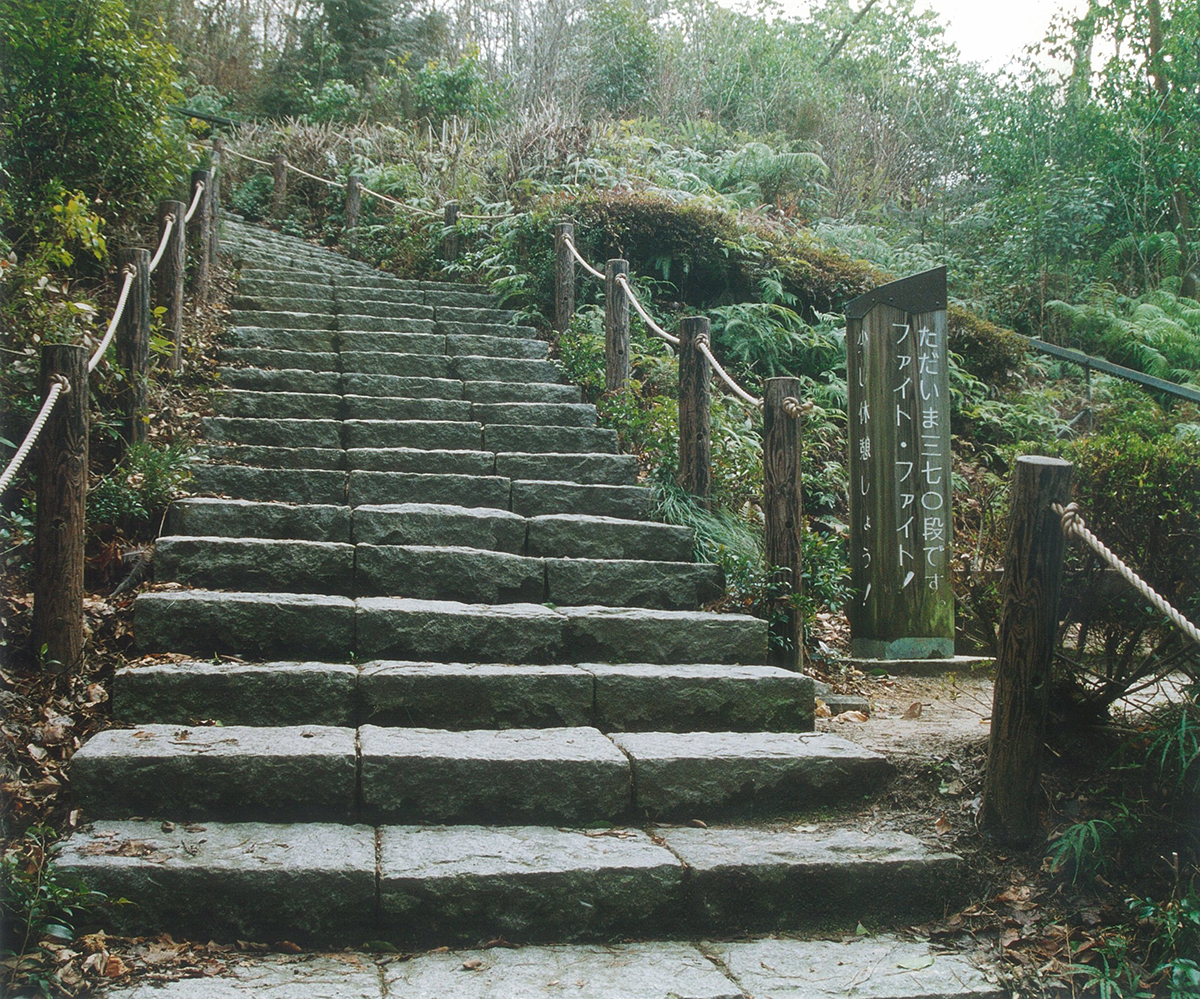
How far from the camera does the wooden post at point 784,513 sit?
381 cm

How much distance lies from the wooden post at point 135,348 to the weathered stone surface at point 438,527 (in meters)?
1.41

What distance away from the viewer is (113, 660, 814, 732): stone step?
2.92 meters

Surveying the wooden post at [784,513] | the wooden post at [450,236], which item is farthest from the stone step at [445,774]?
the wooden post at [450,236]

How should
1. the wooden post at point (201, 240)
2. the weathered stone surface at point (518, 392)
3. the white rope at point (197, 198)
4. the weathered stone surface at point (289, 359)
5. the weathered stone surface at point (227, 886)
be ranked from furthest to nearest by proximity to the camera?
the white rope at point (197, 198) → the wooden post at point (201, 240) → the weathered stone surface at point (289, 359) → the weathered stone surface at point (518, 392) → the weathered stone surface at point (227, 886)

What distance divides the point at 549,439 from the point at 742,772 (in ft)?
9.63

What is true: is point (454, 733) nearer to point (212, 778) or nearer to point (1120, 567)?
point (212, 778)

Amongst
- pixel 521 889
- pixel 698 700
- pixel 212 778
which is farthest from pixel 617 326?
pixel 521 889

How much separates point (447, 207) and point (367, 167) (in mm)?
4079

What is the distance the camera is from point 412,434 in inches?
207

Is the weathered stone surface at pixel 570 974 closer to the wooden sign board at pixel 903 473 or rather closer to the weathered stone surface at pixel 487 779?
the weathered stone surface at pixel 487 779

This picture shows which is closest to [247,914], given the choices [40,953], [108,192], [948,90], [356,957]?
[356,957]

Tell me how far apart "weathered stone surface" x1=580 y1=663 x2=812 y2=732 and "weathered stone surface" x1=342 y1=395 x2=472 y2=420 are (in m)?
2.64

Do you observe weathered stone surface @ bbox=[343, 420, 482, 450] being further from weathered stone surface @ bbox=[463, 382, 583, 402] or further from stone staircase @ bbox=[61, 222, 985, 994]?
weathered stone surface @ bbox=[463, 382, 583, 402]

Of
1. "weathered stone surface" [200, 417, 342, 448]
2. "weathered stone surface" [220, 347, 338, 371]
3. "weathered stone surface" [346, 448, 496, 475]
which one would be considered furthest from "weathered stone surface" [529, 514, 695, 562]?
"weathered stone surface" [220, 347, 338, 371]
